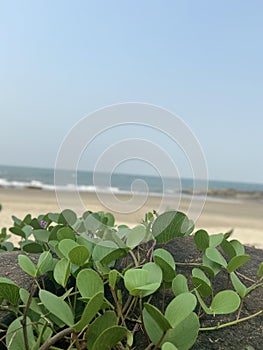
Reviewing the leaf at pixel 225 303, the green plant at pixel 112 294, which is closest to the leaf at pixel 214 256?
the green plant at pixel 112 294

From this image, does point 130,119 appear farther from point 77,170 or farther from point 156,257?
point 156,257

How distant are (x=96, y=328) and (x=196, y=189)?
0.25 m

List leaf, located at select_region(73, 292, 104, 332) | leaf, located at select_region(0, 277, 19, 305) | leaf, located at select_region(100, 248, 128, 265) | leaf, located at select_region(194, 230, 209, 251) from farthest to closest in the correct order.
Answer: leaf, located at select_region(194, 230, 209, 251), leaf, located at select_region(100, 248, 128, 265), leaf, located at select_region(0, 277, 19, 305), leaf, located at select_region(73, 292, 104, 332)

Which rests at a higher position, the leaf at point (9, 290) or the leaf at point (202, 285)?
the leaf at point (202, 285)

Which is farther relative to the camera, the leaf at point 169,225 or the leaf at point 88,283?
the leaf at point 169,225

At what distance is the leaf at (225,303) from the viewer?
2.00ft

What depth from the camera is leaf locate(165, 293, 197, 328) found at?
497 mm

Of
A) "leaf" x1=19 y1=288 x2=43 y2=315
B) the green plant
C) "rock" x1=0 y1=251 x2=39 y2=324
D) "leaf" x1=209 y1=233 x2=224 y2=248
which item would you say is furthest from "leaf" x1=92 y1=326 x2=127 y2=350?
"leaf" x1=209 y1=233 x2=224 y2=248

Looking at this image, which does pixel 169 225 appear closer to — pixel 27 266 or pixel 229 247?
pixel 229 247

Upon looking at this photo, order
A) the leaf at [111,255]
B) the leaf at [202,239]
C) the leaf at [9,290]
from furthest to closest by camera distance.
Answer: the leaf at [202,239] → the leaf at [111,255] → the leaf at [9,290]

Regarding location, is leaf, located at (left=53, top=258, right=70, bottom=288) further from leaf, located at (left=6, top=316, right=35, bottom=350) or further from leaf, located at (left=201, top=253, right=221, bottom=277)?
leaf, located at (left=201, top=253, right=221, bottom=277)

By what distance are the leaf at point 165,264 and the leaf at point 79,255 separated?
98 millimetres

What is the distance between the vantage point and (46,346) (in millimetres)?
525

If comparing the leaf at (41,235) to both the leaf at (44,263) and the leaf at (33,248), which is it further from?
the leaf at (44,263)
